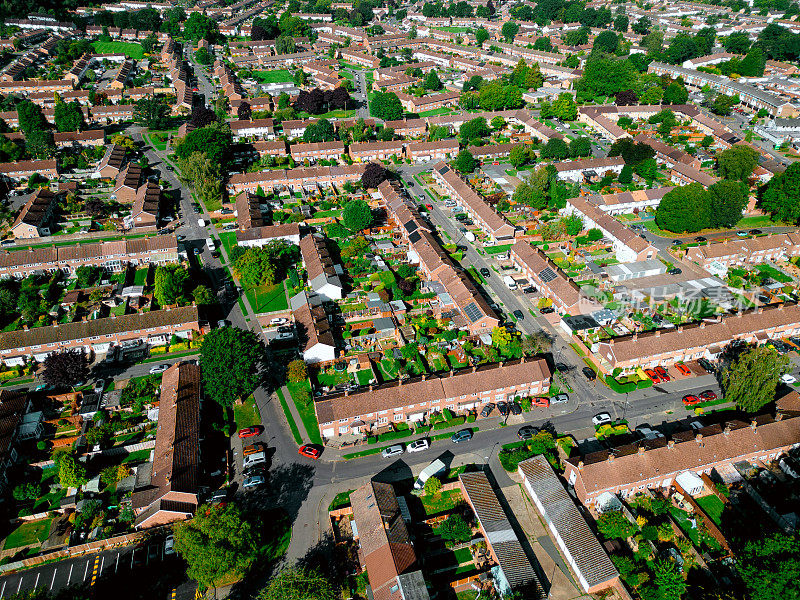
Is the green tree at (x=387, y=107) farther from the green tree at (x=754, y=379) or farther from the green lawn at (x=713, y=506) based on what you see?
the green lawn at (x=713, y=506)

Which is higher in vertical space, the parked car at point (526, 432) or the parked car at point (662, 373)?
the parked car at point (662, 373)

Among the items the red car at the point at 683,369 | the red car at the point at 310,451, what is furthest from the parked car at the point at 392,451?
the red car at the point at 683,369

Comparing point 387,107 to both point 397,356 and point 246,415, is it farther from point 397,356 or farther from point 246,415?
point 246,415

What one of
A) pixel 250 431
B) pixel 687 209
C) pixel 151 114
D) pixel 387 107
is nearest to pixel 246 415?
pixel 250 431

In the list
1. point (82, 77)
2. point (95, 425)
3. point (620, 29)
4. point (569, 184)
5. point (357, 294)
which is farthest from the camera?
point (620, 29)

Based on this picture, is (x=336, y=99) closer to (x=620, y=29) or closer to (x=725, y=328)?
(x=725, y=328)

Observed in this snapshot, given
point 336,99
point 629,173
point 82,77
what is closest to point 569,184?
point 629,173

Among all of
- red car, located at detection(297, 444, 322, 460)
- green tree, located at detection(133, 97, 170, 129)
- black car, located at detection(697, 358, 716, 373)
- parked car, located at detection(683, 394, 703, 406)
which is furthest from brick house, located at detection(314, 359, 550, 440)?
green tree, located at detection(133, 97, 170, 129)
